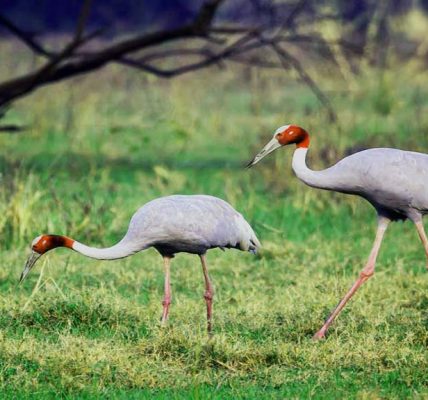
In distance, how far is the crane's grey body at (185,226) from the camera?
6.16 metres

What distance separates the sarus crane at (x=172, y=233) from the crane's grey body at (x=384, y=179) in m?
0.49

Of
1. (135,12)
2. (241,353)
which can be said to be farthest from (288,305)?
(135,12)

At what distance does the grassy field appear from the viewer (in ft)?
17.8

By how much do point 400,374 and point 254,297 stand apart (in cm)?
189

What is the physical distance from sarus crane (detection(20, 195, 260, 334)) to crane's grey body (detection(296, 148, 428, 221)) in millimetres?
495

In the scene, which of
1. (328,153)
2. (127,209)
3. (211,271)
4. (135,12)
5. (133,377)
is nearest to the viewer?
(133,377)

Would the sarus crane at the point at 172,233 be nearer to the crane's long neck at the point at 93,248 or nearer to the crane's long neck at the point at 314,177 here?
the crane's long neck at the point at 93,248

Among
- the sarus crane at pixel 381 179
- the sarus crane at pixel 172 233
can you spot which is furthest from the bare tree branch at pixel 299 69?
the sarus crane at pixel 172 233

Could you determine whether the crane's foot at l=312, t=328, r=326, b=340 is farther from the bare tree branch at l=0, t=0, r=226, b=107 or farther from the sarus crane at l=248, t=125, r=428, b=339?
the bare tree branch at l=0, t=0, r=226, b=107

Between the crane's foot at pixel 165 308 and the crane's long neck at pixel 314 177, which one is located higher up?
the crane's long neck at pixel 314 177

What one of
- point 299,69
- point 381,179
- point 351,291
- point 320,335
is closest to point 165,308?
point 320,335

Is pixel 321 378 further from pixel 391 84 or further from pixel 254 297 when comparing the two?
pixel 391 84

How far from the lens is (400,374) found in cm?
545

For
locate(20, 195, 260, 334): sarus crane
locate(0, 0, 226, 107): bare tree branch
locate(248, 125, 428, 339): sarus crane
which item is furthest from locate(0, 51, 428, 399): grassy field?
locate(0, 0, 226, 107): bare tree branch
